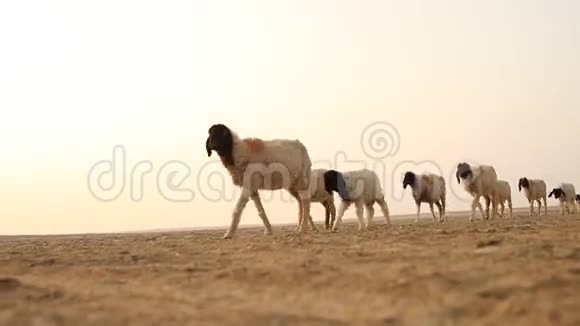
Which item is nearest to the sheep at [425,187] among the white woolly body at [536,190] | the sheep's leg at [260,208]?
the sheep's leg at [260,208]

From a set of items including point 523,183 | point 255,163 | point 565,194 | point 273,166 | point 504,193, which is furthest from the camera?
point 565,194

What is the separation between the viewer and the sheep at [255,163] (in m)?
13.5

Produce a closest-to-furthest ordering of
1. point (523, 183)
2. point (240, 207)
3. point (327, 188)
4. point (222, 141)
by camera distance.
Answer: point (240, 207), point (222, 141), point (327, 188), point (523, 183)

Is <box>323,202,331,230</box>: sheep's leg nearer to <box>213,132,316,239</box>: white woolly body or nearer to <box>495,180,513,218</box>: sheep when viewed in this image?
<box>213,132,316,239</box>: white woolly body

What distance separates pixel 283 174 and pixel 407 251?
6.92 meters

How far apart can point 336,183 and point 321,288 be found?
1361 cm

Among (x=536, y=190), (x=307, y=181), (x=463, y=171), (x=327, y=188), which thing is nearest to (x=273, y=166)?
(x=307, y=181)

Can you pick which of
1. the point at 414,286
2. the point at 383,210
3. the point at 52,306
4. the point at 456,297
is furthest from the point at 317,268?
the point at 383,210

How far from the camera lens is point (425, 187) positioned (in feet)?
81.8

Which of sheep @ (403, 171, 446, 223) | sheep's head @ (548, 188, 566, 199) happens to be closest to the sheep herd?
sheep @ (403, 171, 446, 223)

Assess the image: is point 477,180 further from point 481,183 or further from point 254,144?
point 254,144

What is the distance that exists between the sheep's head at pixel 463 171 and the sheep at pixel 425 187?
114cm

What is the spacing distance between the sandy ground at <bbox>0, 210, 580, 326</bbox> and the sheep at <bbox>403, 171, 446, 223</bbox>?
1642cm

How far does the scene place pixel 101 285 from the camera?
19.9ft
